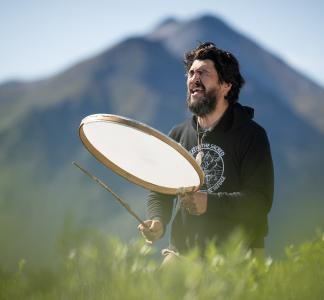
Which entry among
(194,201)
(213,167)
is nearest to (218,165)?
(213,167)

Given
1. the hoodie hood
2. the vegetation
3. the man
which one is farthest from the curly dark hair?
the vegetation

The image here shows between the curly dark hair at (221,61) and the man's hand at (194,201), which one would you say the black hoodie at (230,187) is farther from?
the curly dark hair at (221,61)

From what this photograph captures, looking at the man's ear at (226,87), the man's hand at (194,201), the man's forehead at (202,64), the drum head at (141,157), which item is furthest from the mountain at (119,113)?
the man's hand at (194,201)

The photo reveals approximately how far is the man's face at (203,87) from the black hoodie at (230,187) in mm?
144

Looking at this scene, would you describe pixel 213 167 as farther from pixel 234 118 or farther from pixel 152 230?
pixel 152 230

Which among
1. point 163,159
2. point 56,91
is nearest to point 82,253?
point 163,159

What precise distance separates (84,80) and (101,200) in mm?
45780

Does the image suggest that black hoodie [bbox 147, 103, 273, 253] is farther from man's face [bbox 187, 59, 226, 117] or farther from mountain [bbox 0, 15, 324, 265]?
mountain [bbox 0, 15, 324, 265]

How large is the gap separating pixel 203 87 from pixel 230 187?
31.0 inches

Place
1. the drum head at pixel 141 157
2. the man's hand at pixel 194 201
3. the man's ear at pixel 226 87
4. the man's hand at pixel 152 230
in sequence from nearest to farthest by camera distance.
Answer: the drum head at pixel 141 157
the man's hand at pixel 194 201
the man's hand at pixel 152 230
the man's ear at pixel 226 87

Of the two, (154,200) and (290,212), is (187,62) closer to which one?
(154,200)

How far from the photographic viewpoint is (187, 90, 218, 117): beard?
14.4 ft

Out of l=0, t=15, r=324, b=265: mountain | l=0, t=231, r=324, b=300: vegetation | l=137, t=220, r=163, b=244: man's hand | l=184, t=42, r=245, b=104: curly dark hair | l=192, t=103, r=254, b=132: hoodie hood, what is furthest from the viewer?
l=0, t=15, r=324, b=265: mountain

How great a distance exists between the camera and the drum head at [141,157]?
336 centimetres
